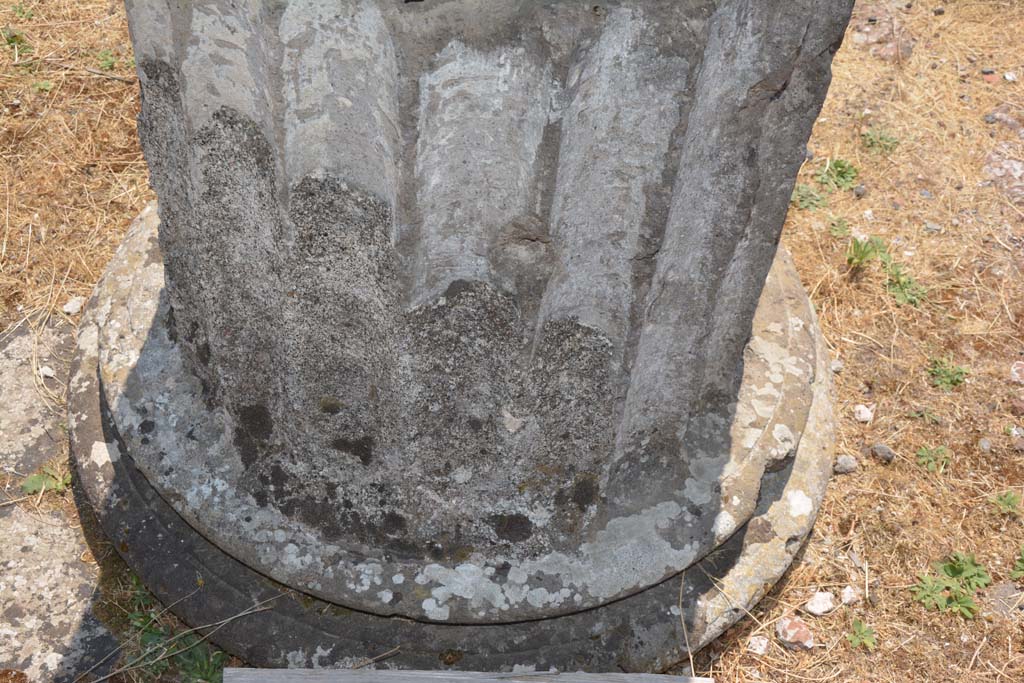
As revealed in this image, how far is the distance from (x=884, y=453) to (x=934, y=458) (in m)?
0.17

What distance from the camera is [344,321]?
2.00 meters

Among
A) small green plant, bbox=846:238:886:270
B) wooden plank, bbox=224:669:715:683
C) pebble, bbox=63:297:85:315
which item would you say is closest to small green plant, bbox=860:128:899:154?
small green plant, bbox=846:238:886:270

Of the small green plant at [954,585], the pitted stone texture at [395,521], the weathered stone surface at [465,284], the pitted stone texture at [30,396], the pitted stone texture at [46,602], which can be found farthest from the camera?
the pitted stone texture at [30,396]

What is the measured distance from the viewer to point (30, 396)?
3.04 metres

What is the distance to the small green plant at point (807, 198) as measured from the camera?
387cm

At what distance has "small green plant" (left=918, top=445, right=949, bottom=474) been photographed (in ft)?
10.2

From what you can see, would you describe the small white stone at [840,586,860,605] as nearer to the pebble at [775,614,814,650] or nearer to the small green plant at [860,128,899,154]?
the pebble at [775,614,814,650]

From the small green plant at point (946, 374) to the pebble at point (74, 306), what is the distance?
3051 millimetres

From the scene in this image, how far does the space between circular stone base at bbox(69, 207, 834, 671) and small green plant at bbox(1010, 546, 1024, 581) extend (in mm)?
692

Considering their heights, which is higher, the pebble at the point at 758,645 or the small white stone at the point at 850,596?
the small white stone at the point at 850,596

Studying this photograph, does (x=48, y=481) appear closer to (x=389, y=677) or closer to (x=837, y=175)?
(x=389, y=677)

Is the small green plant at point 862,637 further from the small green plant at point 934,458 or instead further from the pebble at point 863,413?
the pebble at point 863,413

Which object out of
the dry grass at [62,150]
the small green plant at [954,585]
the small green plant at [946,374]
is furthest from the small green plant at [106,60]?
the small green plant at [954,585]

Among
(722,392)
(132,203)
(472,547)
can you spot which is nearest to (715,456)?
(722,392)
